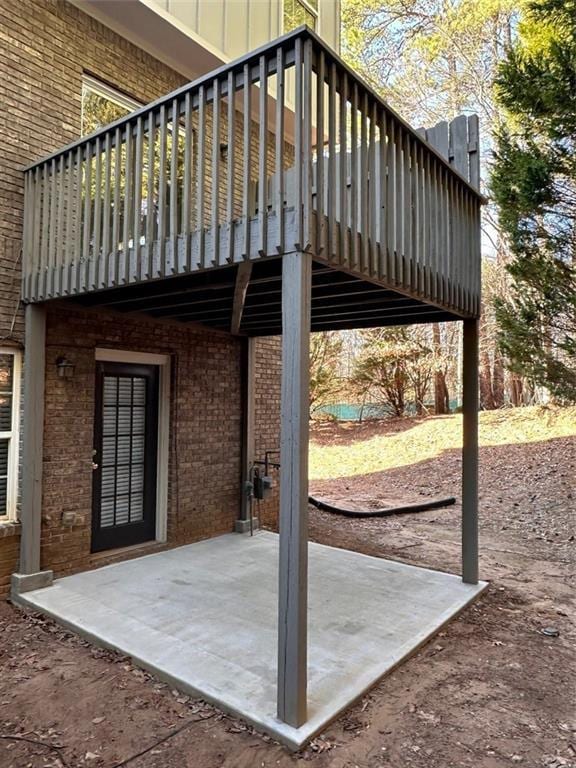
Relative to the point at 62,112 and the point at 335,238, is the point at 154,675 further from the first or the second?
the point at 62,112

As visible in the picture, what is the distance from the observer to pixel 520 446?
1122cm

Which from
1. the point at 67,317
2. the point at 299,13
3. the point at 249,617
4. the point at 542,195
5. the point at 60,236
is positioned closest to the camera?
the point at 249,617

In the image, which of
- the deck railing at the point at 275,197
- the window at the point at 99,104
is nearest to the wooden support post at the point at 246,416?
the deck railing at the point at 275,197

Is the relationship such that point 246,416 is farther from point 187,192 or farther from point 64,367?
point 187,192

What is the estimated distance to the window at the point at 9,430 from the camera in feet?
14.6

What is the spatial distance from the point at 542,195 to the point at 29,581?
707 cm

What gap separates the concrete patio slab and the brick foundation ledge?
6 centimetres

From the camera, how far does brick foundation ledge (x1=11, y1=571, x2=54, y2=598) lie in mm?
4309

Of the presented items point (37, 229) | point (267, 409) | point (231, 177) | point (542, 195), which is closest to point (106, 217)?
point (37, 229)

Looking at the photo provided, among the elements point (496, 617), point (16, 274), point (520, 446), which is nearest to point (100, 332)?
point (16, 274)

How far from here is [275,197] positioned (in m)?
2.90

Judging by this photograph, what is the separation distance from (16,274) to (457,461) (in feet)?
30.9

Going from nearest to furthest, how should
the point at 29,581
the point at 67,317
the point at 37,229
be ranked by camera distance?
the point at 29,581 < the point at 37,229 < the point at 67,317

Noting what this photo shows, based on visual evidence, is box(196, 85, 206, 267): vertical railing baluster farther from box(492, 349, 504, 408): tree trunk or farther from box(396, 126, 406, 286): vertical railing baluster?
box(492, 349, 504, 408): tree trunk
